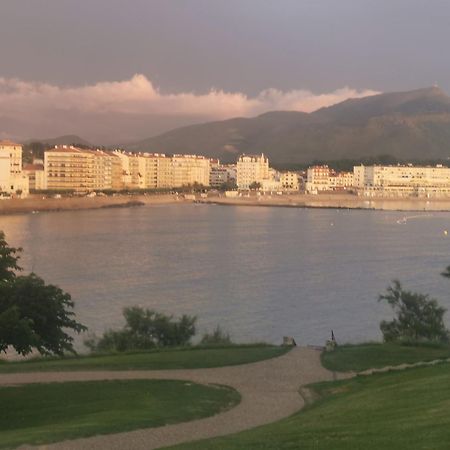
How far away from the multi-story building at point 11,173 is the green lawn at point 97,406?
3763 cm

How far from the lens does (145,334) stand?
752cm

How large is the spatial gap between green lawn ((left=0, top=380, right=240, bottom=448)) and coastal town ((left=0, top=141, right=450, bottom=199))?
36007mm

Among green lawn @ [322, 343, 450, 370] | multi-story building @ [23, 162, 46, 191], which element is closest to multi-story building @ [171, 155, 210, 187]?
multi-story building @ [23, 162, 46, 191]

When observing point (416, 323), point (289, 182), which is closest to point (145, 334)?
point (416, 323)

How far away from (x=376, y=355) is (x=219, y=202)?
146ft

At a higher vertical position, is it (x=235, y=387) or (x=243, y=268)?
(x=235, y=387)

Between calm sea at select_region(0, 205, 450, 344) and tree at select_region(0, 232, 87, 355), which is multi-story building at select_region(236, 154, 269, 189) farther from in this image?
tree at select_region(0, 232, 87, 355)

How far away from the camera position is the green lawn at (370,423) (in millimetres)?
2641

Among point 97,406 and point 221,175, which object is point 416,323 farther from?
point 221,175

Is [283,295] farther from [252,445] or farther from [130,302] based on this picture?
[252,445]

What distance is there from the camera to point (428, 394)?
368 cm

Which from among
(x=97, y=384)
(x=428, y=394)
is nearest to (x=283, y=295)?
(x=97, y=384)

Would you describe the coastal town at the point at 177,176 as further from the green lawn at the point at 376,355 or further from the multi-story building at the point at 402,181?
the green lawn at the point at 376,355

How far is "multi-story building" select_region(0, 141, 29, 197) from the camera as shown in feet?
138
